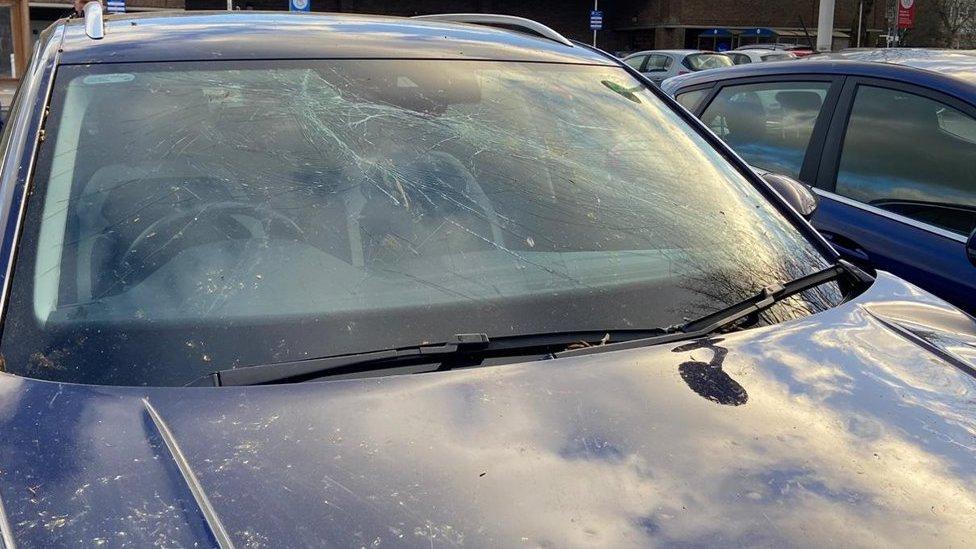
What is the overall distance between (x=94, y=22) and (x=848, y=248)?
282cm

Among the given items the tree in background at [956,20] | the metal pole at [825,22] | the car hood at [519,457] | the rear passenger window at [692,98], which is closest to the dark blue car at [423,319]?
the car hood at [519,457]

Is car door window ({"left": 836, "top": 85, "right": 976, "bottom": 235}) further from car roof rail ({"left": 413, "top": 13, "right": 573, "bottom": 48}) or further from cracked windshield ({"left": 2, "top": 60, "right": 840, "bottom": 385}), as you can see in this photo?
car roof rail ({"left": 413, "top": 13, "right": 573, "bottom": 48})

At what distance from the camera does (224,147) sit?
2.10 meters

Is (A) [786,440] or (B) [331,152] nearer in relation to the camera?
(A) [786,440]

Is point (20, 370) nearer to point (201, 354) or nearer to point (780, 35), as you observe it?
point (201, 354)

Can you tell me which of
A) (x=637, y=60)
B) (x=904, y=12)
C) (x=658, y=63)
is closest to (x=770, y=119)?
(x=658, y=63)

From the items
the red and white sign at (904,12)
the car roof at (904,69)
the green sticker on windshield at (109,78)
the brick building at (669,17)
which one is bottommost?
the green sticker on windshield at (109,78)

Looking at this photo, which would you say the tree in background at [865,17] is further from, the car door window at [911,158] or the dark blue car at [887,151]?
the car door window at [911,158]

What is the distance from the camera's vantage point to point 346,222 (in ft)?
6.62

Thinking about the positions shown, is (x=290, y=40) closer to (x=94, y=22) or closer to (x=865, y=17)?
(x=94, y=22)

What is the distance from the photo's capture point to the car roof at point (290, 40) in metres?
2.24

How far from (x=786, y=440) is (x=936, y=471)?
0.74 feet

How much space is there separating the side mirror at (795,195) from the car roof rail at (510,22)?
2.47 feet

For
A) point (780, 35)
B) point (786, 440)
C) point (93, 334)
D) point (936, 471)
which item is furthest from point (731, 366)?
point (780, 35)
